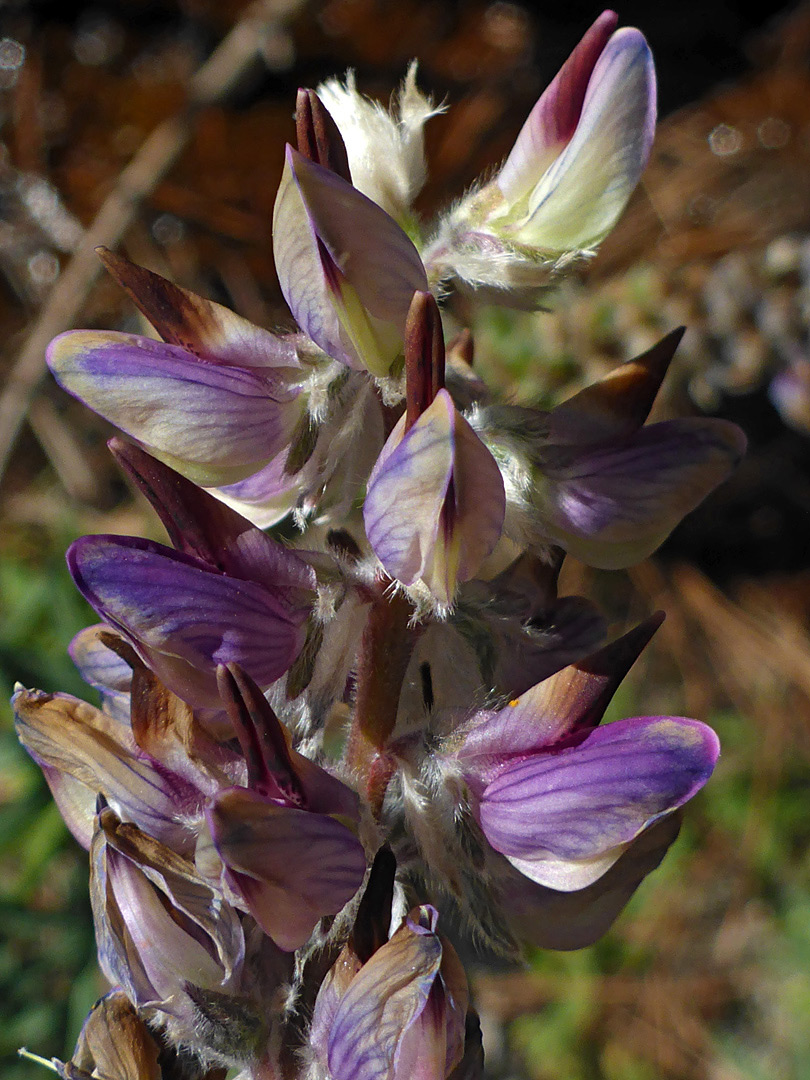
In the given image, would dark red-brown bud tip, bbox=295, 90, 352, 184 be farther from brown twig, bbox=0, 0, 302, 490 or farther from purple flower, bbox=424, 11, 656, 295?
brown twig, bbox=0, 0, 302, 490

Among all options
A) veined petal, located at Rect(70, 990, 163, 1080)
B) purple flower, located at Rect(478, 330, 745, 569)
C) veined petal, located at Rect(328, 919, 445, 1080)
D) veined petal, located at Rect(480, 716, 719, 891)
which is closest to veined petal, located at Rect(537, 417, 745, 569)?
purple flower, located at Rect(478, 330, 745, 569)

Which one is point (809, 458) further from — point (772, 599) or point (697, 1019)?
point (697, 1019)

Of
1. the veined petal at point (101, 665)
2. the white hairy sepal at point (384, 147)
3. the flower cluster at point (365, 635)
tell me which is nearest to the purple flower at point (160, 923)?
the flower cluster at point (365, 635)

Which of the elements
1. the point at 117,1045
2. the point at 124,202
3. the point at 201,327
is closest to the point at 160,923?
the point at 117,1045

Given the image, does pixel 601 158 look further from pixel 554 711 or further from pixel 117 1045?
pixel 117 1045

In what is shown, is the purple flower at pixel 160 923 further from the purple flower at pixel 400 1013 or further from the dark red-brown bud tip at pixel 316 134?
the dark red-brown bud tip at pixel 316 134

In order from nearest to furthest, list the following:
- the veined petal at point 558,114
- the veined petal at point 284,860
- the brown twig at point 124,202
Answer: the veined petal at point 284,860 → the veined petal at point 558,114 → the brown twig at point 124,202
